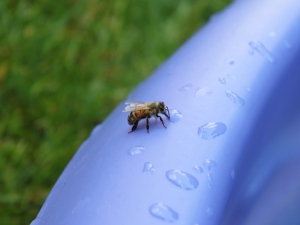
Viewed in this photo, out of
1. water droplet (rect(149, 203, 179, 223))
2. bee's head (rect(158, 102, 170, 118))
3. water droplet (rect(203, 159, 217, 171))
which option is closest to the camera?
water droplet (rect(149, 203, 179, 223))

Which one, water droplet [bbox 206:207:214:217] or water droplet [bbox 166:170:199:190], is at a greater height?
water droplet [bbox 166:170:199:190]

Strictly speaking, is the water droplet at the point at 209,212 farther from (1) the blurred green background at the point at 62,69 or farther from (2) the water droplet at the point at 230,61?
(1) the blurred green background at the point at 62,69

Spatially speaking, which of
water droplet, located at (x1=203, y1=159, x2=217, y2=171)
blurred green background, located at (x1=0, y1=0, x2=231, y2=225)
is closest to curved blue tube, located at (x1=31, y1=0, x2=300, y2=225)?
water droplet, located at (x1=203, y1=159, x2=217, y2=171)

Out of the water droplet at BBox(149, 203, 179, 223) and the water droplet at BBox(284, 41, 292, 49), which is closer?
the water droplet at BBox(149, 203, 179, 223)

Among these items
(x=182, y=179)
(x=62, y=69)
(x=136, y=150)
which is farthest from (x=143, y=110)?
(x=62, y=69)

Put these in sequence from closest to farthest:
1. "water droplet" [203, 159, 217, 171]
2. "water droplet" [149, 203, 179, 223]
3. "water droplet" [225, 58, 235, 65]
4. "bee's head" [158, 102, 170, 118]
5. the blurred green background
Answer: "water droplet" [149, 203, 179, 223] < "water droplet" [203, 159, 217, 171] < "bee's head" [158, 102, 170, 118] < "water droplet" [225, 58, 235, 65] < the blurred green background

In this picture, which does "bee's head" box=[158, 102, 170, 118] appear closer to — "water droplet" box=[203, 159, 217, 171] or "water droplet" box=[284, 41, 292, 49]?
"water droplet" box=[203, 159, 217, 171]

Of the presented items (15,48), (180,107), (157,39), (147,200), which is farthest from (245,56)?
Answer: (157,39)

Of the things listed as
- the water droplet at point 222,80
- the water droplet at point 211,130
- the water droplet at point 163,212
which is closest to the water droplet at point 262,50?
the water droplet at point 222,80
